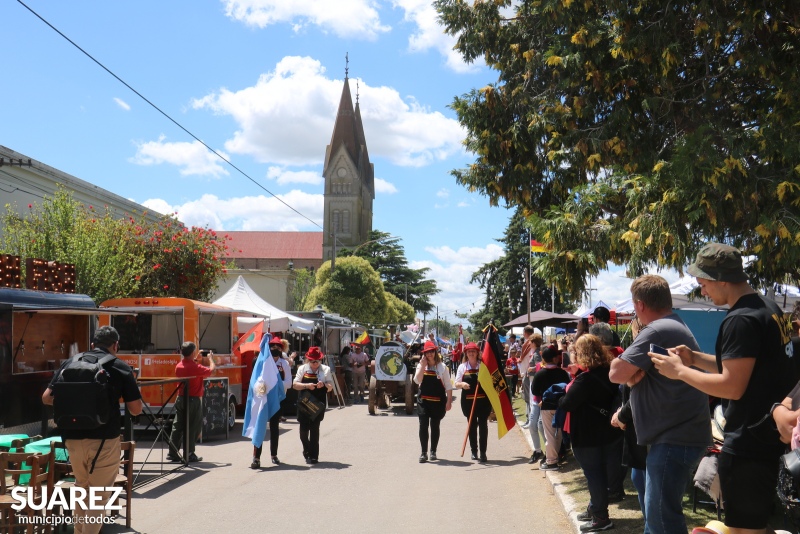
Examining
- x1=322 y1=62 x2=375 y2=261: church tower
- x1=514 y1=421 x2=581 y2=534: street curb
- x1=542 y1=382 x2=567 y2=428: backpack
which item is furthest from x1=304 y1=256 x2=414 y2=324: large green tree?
x1=542 y1=382 x2=567 y2=428: backpack

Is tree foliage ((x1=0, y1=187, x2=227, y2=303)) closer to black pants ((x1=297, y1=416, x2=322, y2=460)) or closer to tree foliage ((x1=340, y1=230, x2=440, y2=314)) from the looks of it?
black pants ((x1=297, y1=416, x2=322, y2=460))

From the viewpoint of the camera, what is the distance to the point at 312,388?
1287 cm

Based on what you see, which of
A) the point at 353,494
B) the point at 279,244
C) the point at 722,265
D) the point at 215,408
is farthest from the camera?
the point at 279,244

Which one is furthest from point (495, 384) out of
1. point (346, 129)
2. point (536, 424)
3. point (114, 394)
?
point (346, 129)

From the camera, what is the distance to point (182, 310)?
17359 mm

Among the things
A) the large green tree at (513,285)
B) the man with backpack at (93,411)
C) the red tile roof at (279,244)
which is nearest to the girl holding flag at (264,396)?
the man with backpack at (93,411)

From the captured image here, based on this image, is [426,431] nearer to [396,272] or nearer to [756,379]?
[756,379]

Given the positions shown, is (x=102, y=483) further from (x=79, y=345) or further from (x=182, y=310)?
(x=182, y=310)

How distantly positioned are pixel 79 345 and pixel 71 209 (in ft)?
35.2

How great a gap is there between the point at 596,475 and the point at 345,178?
364 ft

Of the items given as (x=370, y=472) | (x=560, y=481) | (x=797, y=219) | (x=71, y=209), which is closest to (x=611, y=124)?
(x=797, y=219)

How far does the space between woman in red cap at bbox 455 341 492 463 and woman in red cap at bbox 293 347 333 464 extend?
2.17 m

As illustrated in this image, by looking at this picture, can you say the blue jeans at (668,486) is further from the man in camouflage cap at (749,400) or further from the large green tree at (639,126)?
the large green tree at (639,126)

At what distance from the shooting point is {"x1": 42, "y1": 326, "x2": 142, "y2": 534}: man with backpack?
6555 mm
